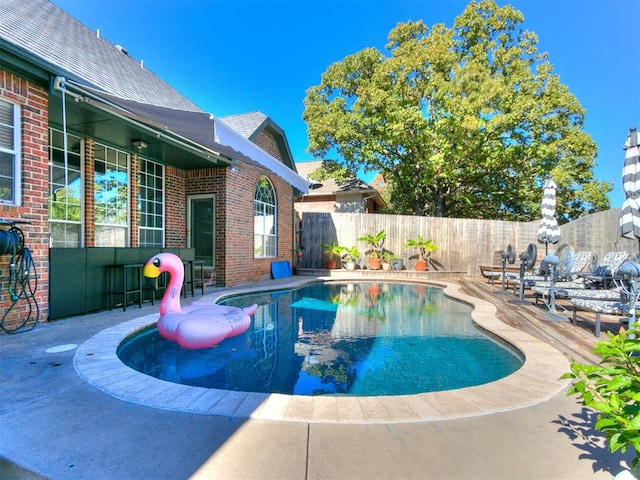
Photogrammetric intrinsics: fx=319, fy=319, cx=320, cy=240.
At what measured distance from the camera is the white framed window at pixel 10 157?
4.30 m

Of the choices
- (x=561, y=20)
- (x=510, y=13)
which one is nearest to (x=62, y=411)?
(x=561, y=20)

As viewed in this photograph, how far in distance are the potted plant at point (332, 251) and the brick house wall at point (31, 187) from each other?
1038 centimetres

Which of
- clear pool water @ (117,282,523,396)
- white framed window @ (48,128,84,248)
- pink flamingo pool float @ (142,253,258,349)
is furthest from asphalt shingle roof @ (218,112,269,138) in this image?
pink flamingo pool float @ (142,253,258,349)

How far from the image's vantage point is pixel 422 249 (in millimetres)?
13945

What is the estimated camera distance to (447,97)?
15.0 m

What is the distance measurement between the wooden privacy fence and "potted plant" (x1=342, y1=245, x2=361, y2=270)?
46 cm

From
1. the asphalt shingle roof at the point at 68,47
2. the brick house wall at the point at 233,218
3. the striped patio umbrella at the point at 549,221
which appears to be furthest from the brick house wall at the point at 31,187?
the striped patio umbrella at the point at 549,221

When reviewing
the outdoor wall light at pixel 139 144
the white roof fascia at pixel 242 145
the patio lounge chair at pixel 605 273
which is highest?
the outdoor wall light at pixel 139 144

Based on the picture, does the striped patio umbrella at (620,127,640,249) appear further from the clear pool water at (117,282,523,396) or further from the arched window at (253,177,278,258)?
the arched window at (253,177,278,258)

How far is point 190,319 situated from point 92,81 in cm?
399

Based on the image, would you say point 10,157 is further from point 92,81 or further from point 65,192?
point 65,192

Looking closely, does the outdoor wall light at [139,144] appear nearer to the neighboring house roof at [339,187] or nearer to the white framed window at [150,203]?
the white framed window at [150,203]

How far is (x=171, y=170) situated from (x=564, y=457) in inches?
384

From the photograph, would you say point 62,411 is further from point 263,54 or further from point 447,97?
point 447,97
